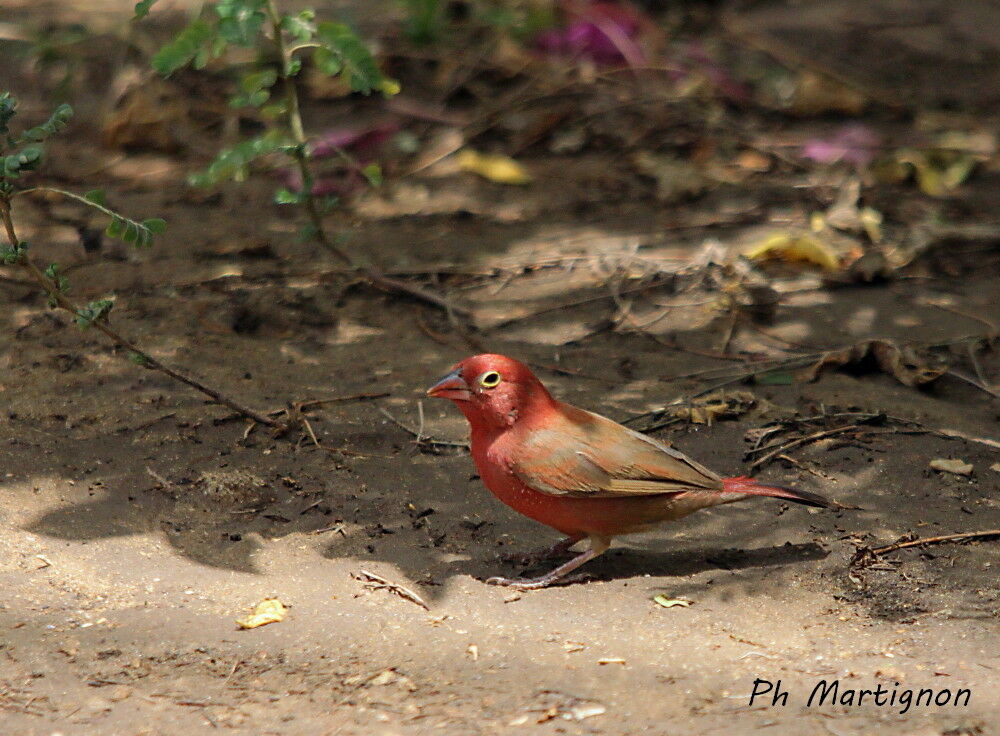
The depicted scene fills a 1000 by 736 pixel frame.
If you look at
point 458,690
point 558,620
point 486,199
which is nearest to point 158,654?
point 458,690

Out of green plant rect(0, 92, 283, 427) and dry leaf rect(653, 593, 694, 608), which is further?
green plant rect(0, 92, 283, 427)

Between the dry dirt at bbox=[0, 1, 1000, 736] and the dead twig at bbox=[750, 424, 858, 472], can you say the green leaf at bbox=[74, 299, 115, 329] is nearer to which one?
the dry dirt at bbox=[0, 1, 1000, 736]

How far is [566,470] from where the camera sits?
379 cm

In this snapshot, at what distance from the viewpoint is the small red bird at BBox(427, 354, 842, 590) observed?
381 cm

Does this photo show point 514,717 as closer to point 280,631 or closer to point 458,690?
point 458,690

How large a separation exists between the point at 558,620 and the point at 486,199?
3.96m

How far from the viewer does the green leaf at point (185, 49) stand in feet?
15.3

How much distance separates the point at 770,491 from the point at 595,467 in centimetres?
58

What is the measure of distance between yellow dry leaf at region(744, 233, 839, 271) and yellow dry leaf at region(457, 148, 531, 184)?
1.72m

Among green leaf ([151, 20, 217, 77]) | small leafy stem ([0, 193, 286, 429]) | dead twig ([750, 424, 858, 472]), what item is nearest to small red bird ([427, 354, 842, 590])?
dead twig ([750, 424, 858, 472])

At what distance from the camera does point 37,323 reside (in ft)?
17.8

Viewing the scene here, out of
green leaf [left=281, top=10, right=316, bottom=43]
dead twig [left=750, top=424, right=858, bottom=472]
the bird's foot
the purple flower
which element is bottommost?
the bird's foot

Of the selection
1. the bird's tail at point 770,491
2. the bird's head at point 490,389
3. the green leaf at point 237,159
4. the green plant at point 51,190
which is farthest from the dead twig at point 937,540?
the green leaf at point 237,159

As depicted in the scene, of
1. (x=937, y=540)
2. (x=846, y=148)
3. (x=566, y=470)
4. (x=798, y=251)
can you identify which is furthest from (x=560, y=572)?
(x=846, y=148)
